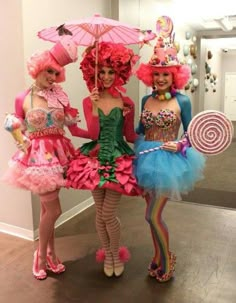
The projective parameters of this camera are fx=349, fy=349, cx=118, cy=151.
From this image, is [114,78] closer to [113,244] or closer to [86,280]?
[113,244]

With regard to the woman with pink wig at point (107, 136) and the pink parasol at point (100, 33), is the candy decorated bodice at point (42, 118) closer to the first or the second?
the woman with pink wig at point (107, 136)

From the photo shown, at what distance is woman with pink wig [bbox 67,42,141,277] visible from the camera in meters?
1.97

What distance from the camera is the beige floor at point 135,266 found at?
208 cm

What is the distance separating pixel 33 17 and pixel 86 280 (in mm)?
1896

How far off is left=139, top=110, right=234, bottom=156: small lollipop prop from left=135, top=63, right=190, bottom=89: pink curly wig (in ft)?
0.84

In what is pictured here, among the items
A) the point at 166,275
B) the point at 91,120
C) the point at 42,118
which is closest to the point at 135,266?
the point at 166,275

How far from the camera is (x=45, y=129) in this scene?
2105 millimetres

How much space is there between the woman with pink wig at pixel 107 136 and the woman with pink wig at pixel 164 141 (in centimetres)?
9

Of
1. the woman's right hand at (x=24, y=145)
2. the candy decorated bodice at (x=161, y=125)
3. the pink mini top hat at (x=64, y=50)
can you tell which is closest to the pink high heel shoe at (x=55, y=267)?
the woman's right hand at (x=24, y=145)

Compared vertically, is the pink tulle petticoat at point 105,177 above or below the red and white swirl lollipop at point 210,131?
below

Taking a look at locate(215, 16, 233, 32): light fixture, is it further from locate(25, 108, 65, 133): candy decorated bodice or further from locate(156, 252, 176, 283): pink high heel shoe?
locate(156, 252, 176, 283): pink high heel shoe

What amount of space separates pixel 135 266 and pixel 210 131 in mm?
1097

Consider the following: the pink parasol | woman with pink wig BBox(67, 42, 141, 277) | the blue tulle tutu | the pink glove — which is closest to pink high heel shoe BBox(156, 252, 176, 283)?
woman with pink wig BBox(67, 42, 141, 277)

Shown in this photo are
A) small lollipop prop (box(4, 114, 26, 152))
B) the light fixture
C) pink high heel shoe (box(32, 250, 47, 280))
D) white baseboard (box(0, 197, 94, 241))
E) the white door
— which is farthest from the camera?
the white door
